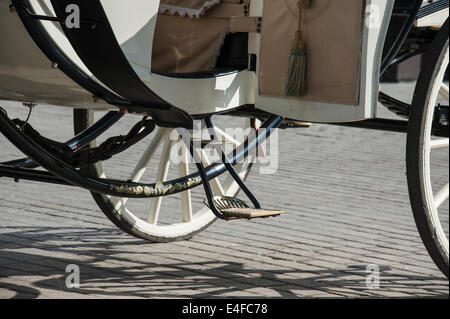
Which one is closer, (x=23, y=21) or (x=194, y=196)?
(x=23, y=21)

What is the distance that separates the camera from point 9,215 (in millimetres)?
4359

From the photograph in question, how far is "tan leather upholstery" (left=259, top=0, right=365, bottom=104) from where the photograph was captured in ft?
9.72

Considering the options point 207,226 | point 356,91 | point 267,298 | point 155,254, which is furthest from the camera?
point 207,226

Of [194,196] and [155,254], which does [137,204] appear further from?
[155,254]

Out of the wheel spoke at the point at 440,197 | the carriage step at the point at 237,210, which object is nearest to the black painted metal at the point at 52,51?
the carriage step at the point at 237,210

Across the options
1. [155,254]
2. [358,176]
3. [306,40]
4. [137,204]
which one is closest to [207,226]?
[155,254]

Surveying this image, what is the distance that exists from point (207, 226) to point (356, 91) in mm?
1451

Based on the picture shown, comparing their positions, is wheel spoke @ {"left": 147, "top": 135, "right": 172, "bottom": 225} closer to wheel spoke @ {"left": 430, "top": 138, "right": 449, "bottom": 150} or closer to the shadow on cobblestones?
the shadow on cobblestones

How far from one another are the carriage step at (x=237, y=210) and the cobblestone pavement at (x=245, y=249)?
36cm

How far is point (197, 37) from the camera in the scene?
345 cm

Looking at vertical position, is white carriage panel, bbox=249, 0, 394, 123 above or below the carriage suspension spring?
above

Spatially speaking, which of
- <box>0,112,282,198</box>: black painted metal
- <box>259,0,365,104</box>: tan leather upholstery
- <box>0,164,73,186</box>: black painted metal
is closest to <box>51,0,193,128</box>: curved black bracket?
<box>0,112,282,198</box>: black painted metal

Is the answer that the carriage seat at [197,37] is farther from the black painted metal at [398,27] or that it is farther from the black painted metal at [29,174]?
the black painted metal at [29,174]

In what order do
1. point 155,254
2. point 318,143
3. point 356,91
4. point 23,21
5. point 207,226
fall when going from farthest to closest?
1. point 318,143
2. point 207,226
3. point 155,254
4. point 356,91
5. point 23,21
